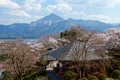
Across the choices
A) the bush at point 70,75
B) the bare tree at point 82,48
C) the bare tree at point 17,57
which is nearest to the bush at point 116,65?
the bare tree at point 82,48

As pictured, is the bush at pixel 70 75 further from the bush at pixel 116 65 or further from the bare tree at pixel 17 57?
the bare tree at pixel 17 57

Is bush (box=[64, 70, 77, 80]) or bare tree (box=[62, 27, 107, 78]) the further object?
bare tree (box=[62, 27, 107, 78])

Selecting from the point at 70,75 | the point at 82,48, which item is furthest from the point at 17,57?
the point at 82,48

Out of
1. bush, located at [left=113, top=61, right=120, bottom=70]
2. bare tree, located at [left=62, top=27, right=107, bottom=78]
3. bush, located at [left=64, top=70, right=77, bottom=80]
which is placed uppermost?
bare tree, located at [left=62, top=27, right=107, bottom=78]

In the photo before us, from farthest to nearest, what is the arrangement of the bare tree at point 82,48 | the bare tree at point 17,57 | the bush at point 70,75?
the bare tree at point 17,57 < the bare tree at point 82,48 < the bush at point 70,75

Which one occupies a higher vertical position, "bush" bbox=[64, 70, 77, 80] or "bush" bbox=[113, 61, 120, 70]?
"bush" bbox=[113, 61, 120, 70]

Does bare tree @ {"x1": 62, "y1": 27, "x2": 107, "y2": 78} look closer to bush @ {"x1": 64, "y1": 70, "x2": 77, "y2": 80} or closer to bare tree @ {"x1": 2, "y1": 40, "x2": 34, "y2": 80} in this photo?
bush @ {"x1": 64, "y1": 70, "x2": 77, "y2": 80}

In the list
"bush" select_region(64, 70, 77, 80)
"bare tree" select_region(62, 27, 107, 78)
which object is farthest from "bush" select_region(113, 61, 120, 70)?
"bush" select_region(64, 70, 77, 80)

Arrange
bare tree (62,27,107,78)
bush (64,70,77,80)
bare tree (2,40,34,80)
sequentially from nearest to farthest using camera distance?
bush (64,70,77,80), bare tree (62,27,107,78), bare tree (2,40,34,80)

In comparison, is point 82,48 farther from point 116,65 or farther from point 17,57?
point 17,57

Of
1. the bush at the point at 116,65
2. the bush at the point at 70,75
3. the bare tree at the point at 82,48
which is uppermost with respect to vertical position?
the bare tree at the point at 82,48

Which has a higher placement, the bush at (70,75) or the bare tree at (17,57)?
the bare tree at (17,57)

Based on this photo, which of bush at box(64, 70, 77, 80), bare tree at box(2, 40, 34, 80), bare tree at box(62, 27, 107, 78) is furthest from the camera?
bare tree at box(2, 40, 34, 80)

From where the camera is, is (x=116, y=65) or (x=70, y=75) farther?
(x=116, y=65)
